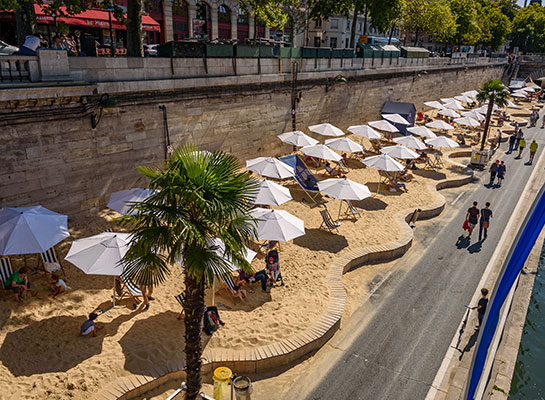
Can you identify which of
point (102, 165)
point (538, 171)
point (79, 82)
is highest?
point (79, 82)

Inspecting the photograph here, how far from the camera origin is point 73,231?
12539mm

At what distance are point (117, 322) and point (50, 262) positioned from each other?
2.62 meters

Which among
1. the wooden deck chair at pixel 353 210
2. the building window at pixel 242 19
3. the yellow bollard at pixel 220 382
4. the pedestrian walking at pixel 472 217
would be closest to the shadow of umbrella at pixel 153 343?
the yellow bollard at pixel 220 382

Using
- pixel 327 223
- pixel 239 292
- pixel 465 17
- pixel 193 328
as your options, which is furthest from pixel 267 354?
pixel 465 17

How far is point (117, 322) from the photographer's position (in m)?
9.30

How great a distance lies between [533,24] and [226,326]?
292ft

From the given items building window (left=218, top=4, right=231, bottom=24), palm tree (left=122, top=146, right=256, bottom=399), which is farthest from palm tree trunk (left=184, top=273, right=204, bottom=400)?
building window (left=218, top=4, right=231, bottom=24)

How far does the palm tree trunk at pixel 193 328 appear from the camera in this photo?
20.6 ft

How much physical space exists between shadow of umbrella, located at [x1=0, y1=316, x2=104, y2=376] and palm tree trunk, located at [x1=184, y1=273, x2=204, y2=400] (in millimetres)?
2587

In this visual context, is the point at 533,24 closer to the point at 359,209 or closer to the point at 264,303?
the point at 359,209

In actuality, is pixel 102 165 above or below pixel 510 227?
above

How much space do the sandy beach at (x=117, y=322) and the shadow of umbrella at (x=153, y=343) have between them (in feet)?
0.07

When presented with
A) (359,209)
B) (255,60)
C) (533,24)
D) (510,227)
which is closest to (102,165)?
(255,60)

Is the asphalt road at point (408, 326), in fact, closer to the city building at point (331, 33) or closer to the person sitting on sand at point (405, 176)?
the person sitting on sand at point (405, 176)
